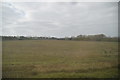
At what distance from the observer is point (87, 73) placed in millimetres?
5945

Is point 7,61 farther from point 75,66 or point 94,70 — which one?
point 94,70

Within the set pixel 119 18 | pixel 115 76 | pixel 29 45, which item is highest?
pixel 119 18

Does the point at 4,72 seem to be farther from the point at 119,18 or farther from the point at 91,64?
the point at 119,18

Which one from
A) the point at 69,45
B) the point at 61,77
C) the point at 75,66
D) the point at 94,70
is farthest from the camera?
the point at 69,45

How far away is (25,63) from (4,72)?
1232mm

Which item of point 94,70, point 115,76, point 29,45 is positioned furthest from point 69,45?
point 115,76

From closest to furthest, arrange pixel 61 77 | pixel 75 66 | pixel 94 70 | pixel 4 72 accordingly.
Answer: pixel 61 77, pixel 4 72, pixel 94 70, pixel 75 66

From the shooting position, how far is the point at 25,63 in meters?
7.04

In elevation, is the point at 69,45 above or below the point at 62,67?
above

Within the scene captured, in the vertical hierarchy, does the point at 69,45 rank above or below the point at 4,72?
above

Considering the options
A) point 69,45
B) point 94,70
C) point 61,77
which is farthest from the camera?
point 69,45

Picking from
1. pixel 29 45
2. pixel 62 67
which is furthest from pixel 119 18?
pixel 29 45

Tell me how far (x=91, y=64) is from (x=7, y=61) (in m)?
3.42

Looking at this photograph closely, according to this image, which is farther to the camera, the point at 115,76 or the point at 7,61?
the point at 7,61
